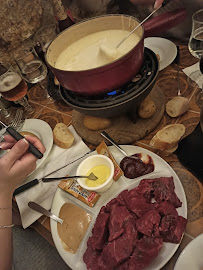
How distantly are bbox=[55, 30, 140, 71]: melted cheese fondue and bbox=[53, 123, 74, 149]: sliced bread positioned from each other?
35cm

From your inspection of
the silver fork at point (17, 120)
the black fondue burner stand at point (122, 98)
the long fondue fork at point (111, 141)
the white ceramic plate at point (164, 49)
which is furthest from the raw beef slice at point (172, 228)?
the silver fork at point (17, 120)

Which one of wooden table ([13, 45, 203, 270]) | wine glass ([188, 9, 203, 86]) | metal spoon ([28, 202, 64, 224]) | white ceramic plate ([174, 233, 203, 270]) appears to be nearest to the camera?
white ceramic plate ([174, 233, 203, 270])

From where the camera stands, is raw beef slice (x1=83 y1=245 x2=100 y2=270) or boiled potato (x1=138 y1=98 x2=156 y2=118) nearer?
raw beef slice (x1=83 y1=245 x2=100 y2=270)

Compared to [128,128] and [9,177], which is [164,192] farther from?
[9,177]

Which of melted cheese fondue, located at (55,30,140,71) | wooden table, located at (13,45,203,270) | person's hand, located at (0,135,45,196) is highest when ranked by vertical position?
melted cheese fondue, located at (55,30,140,71)

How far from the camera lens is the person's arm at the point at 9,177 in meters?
0.98

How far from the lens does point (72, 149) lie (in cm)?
136

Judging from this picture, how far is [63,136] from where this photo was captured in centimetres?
139

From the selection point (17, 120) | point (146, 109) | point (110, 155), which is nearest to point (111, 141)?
point (110, 155)

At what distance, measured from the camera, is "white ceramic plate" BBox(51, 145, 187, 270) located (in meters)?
0.87

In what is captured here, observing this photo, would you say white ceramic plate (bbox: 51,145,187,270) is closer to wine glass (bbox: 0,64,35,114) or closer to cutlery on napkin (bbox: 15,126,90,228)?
cutlery on napkin (bbox: 15,126,90,228)

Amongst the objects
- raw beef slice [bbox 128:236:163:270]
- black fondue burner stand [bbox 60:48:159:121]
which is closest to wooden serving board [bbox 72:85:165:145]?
black fondue burner stand [bbox 60:48:159:121]

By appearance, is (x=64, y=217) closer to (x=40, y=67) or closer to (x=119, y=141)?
(x=119, y=141)

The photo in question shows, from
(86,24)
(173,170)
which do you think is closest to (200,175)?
(173,170)
